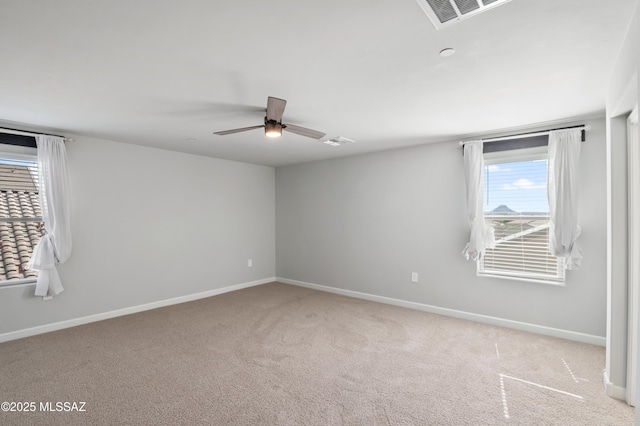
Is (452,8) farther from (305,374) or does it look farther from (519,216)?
(519,216)

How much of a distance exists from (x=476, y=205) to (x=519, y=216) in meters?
0.50

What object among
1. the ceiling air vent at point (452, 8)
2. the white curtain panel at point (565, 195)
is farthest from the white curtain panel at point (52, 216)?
the white curtain panel at point (565, 195)

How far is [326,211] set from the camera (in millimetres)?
5551

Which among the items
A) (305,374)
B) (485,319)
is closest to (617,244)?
(485,319)

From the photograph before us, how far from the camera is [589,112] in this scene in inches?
121

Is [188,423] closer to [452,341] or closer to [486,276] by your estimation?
[452,341]

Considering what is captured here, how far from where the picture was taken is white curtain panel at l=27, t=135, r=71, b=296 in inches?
138

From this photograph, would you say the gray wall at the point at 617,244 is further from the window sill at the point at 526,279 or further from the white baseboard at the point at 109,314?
the white baseboard at the point at 109,314

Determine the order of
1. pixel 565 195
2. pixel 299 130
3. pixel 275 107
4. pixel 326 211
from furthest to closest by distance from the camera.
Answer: pixel 326 211 → pixel 565 195 → pixel 299 130 → pixel 275 107

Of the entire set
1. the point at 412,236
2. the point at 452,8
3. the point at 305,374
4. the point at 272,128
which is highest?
the point at 452,8

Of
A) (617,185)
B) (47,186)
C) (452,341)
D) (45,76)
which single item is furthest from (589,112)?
(47,186)

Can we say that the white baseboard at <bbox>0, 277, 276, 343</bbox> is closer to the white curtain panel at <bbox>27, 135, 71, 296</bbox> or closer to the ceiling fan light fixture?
the white curtain panel at <bbox>27, 135, 71, 296</bbox>

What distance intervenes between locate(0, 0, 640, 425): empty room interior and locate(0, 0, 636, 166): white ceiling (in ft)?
0.06

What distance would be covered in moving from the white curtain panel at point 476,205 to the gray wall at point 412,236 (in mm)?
199
